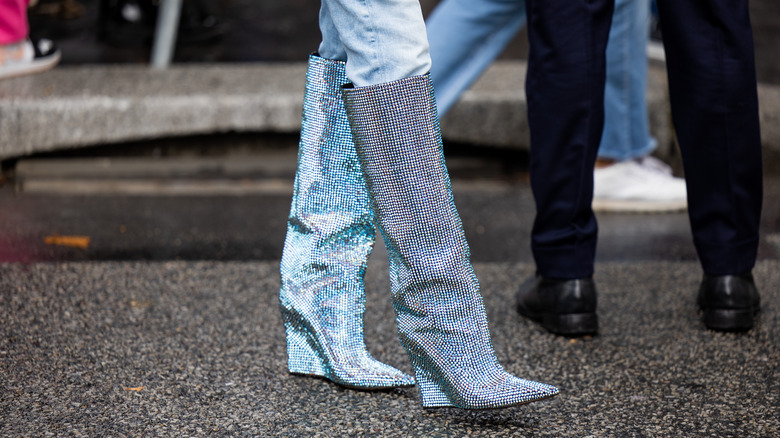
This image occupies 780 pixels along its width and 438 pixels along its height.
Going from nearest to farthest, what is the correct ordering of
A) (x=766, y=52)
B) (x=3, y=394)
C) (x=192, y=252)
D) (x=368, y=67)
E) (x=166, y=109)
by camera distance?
(x=368, y=67) < (x=3, y=394) < (x=192, y=252) < (x=166, y=109) < (x=766, y=52)

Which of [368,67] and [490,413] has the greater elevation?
[368,67]

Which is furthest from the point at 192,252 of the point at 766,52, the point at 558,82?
the point at 766,52

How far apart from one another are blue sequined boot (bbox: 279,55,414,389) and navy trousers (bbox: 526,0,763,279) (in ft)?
1.56

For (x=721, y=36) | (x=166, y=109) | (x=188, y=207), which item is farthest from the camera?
(x=166, y=109)

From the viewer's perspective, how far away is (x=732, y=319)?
2039 millimetres

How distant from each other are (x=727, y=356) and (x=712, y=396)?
21 centimetres

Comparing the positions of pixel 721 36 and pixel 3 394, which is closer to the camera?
pixel 3 394

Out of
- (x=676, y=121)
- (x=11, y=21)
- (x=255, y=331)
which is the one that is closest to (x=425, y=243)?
(x=255, y=331)

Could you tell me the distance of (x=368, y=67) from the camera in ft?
4.84

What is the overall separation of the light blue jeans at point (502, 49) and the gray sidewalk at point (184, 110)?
0.51 metres

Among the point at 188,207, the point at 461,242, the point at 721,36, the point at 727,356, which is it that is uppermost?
the point at 721,36

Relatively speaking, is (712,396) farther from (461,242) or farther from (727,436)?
(461,242)

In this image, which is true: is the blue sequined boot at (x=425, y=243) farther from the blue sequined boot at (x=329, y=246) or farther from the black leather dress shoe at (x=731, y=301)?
the black leather dress shoe at (x=731, y=301)

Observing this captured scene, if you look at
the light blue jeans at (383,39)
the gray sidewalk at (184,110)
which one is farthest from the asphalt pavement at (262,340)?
the light blue jeans at (383,39)
